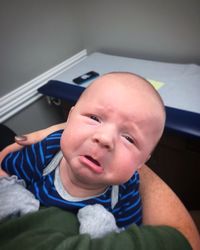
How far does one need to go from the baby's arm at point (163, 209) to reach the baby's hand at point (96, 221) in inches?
5.2

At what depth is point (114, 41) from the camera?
1724 millimetres

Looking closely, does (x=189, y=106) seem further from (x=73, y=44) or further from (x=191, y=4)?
(x=73, y=44)

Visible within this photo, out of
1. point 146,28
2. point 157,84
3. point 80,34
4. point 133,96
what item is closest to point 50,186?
point 133,96

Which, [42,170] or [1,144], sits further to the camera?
[1,144]

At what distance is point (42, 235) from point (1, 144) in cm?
42

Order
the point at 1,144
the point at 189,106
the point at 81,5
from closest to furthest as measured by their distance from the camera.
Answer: the point at 1,144 → the point at 189,106 → the point at 81,5

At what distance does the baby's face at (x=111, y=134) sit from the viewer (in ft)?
1.95

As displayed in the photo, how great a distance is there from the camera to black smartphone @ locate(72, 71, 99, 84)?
4.72ft

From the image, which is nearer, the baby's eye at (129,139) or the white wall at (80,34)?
the baby's eye at (129,139)

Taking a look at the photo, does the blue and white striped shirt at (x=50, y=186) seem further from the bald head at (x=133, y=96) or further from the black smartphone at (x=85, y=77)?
the black smartphone at (x=85, y=77)

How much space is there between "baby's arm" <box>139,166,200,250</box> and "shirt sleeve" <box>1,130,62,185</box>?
0.31 m

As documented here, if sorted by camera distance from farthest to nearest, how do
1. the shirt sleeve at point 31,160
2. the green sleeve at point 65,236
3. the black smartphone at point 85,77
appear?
the black smartphone at point 85,77, the shirt sleeve at point 31,160, the green sleeve at point 65,236

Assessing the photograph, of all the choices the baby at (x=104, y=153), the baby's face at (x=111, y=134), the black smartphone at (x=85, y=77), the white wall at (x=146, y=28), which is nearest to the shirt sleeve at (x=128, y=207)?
the baby at (x=104, y=153)

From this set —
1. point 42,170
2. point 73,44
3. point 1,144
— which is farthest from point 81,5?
point 42,170
